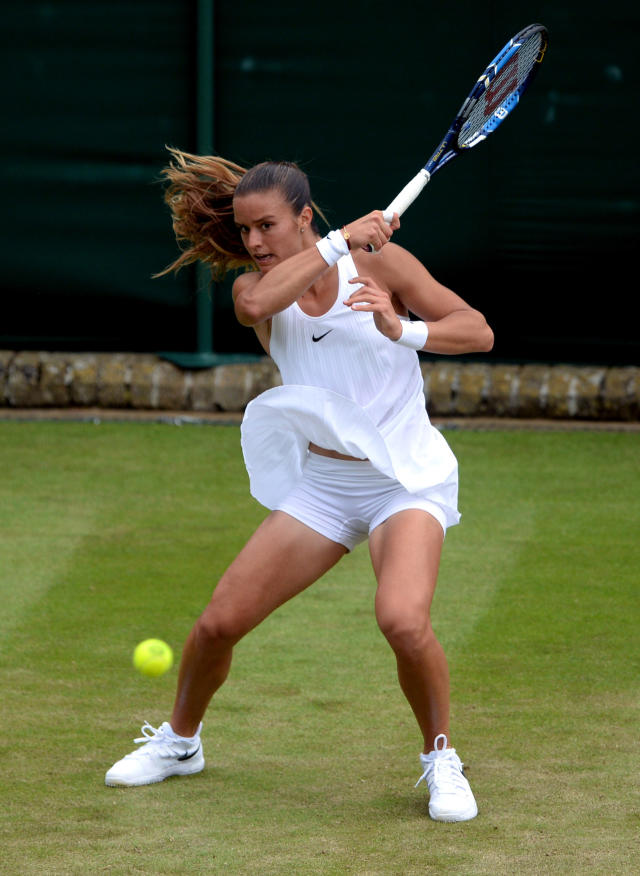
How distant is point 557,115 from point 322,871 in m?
6.48

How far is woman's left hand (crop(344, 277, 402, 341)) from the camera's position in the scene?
3.62 metres

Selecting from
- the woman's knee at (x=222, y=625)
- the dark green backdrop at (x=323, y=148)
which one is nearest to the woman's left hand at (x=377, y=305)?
the woman's knee at (x=222, y=625)

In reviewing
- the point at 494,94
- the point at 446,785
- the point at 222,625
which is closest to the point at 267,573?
the point at 222,625

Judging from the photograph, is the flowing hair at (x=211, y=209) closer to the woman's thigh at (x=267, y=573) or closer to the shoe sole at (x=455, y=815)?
the woman's thigh at (x=267, y=573)

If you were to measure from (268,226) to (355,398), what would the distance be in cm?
51

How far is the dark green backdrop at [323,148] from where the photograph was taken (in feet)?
29.7

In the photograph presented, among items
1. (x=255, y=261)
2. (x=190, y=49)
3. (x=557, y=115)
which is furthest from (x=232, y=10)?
(x=255, y=261)

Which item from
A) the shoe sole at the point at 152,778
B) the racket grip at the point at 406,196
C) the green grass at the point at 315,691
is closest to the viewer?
the green grass at the point at 315,691

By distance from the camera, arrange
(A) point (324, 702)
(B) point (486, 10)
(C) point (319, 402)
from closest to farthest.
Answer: (C) point (319, 402)
(A) point (324, 702)
(B) point (486, 10)

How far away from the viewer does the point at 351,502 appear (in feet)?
12.8

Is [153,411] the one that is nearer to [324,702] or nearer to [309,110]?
[309,110]

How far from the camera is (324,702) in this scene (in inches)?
182

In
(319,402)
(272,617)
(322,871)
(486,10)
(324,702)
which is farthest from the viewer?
(486,10)

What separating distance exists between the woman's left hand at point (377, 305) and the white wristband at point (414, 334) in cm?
2
